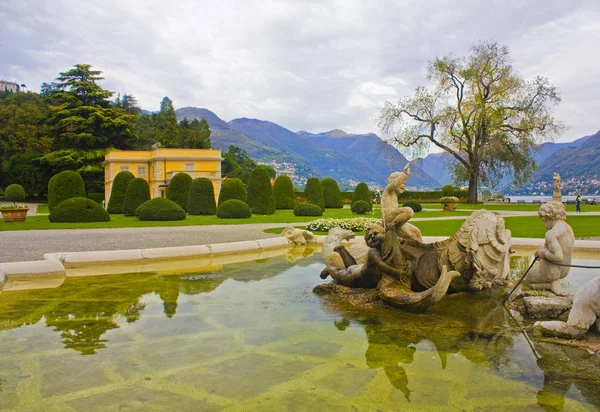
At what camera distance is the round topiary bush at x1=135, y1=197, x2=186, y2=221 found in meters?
22.3

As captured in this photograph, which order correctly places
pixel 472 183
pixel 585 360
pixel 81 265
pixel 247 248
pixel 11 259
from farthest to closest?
1. pixel 472 183
2. pixel 247 248
3. pixel 11 259
4. pixel 81 265
5. pixel 585 360

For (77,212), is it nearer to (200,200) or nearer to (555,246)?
(200,200)

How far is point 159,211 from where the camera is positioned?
2236 centimetres

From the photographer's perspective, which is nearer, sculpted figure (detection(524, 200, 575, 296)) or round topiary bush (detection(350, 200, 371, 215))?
sculpted figure (detection(524, 200, 575, 296))

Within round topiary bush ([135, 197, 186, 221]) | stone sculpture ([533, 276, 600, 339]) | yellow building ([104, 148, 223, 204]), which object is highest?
yellow building ([104, 148, 223, 204])

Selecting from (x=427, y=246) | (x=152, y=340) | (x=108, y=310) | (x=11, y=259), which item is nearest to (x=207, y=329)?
(x=152, y=340)

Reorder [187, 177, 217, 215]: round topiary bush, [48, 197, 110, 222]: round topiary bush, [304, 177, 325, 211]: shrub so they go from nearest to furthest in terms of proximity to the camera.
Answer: [48, 197, 110, 222]: round topiary bush
[187, 177, 217, 215]: round topiary bush
[304, 177, 325, 211]: shrub

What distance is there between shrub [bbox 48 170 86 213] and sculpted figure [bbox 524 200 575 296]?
1035 inches

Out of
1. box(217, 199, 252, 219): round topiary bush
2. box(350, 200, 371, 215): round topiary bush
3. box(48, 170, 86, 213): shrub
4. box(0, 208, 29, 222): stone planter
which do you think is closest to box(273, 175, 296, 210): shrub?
box(350, 200, 371, 215): round topiary bush

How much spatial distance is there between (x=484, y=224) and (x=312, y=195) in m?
29.1

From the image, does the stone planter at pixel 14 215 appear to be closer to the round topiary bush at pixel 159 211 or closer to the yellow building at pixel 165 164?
the round topiary bush at pixel 159 211

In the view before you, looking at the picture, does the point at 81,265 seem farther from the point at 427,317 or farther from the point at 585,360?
the point at 585,360

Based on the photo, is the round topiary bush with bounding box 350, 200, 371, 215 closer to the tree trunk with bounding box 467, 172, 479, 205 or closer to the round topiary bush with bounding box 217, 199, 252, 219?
the round topiary bush with bounding box 217, 199, 252, 219

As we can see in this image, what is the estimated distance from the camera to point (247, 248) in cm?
1040
